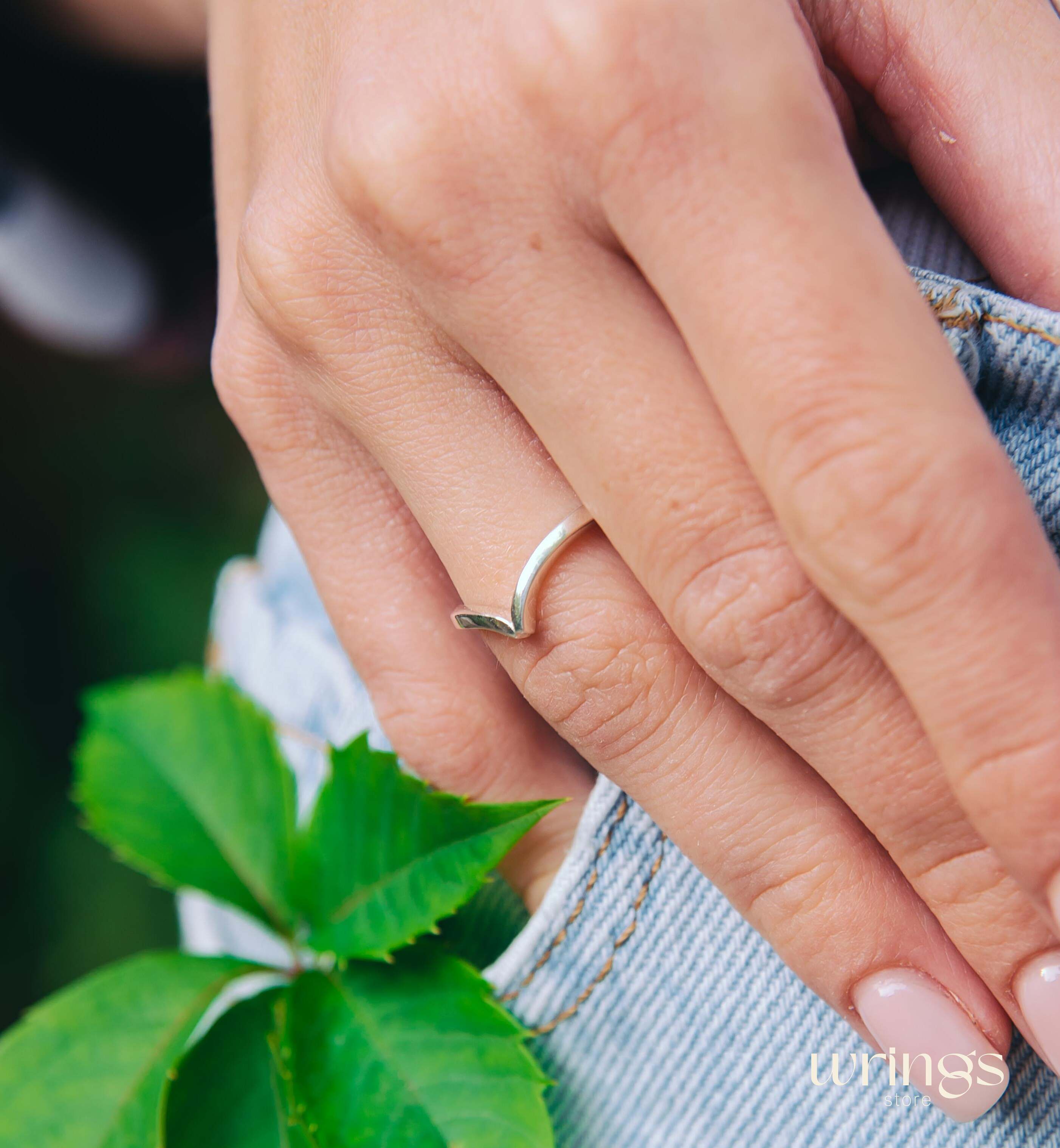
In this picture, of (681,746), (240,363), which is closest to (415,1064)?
(681,746)

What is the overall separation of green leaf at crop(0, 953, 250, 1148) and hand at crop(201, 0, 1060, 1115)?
0.23 m

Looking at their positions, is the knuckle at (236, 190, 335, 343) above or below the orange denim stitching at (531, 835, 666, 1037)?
above

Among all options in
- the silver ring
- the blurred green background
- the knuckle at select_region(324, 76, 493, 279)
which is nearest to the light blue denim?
the silver ring

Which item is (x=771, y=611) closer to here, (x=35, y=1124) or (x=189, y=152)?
(x=35, y=1124)

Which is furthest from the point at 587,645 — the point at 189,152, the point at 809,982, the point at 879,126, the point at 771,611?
the point at 189,152

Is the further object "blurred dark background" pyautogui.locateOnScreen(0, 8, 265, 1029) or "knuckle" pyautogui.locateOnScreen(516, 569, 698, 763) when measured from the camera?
"blurred dark background" pyautogui.locateOnScreen(0, 8, 265, 1029)

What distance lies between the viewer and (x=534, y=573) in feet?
1.50

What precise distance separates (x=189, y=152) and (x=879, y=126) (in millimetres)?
824

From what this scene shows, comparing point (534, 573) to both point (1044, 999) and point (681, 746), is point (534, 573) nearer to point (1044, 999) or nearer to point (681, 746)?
point (681, 746)

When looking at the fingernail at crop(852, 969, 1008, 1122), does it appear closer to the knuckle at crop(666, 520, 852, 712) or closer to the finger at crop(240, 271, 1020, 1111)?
the finger at crop(240, 271, 1020, 1111)

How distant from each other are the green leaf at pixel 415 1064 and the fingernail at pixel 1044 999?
24 centimetres

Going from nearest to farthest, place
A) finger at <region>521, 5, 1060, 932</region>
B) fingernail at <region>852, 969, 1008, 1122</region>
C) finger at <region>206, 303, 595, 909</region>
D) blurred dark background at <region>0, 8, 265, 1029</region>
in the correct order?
1. finger at <region>521, 5, 1060, 932</region>
2. fingernail at <region>852, 969, 1008, 1122</region>
3. finger at <region>206, 303, 595, 909</region>
4. blurred dark background at <region>0, 8, 265, 1029</region>

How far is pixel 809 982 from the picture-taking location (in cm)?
47

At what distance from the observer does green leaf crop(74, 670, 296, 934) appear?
608 mm
